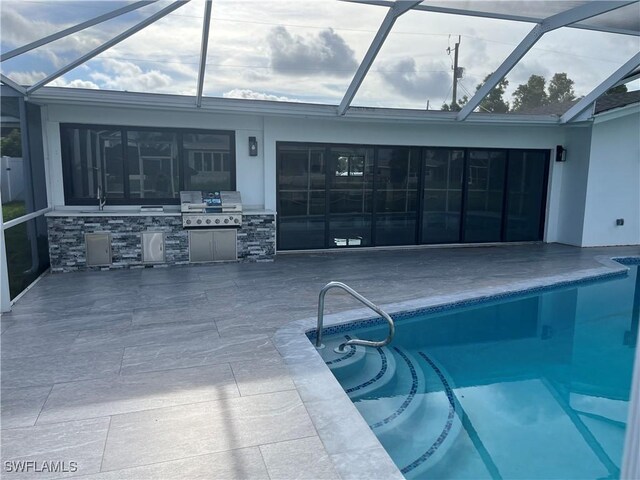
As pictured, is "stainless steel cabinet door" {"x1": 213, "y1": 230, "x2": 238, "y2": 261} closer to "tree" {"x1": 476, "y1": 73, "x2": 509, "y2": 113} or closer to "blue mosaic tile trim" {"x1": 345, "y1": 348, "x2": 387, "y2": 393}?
"blue mosaic tile trim" {"x1": 345, "y1": 348, "x2": 387, "y2": 393}

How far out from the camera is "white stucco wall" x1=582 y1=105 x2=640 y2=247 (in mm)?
10070

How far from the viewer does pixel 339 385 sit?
3756 mm

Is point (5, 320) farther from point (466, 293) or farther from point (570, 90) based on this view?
point (570, 90)

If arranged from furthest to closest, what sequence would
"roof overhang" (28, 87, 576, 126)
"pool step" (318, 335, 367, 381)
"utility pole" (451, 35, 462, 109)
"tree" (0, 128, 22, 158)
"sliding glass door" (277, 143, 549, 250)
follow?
"sliding glass door" (277, 143, 549, 250)
"roof overhang" (28, 87, 576, 126)
"utility pole" (451, 35, 462, 109)
"tree" (0, 128, 22, 158)
"pool step" (318, 335, 367, 381)

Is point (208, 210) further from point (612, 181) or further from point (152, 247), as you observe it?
point (612, 181)

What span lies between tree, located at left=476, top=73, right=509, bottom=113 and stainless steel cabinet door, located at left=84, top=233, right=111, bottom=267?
6.83 metres

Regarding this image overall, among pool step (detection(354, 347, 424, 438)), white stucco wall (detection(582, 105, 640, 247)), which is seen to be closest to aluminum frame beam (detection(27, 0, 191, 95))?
pool step (detection(354, 347, 424, 438))

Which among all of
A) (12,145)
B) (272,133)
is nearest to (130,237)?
(12,145)

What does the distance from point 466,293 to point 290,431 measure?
4278 mm

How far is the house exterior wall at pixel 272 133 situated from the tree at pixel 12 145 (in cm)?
144

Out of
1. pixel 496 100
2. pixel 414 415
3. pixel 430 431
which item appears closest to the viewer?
pixel 430 431

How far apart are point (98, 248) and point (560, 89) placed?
8602 mm

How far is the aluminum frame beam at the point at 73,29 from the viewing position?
484cm

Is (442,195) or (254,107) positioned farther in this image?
(442,195)
